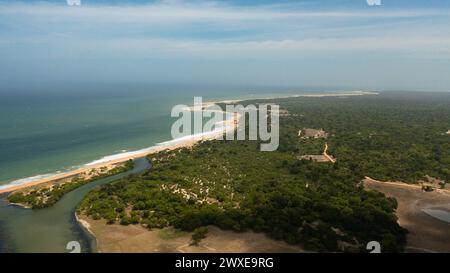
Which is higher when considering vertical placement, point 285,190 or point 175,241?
point 285,190

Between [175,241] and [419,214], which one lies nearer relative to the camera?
[175,241]

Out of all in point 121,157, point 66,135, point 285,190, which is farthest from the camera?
A: point 66,135

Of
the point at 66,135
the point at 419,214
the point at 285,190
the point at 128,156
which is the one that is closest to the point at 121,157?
the point at 128,156

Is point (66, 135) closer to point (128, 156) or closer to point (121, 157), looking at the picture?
point (121, 157)

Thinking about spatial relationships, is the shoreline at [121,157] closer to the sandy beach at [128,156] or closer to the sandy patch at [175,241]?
the sandy beach at [128,156]

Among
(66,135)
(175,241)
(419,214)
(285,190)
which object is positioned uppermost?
(66,135)

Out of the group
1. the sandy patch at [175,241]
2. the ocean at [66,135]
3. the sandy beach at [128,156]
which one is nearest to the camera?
the sandy patch at [175,241]

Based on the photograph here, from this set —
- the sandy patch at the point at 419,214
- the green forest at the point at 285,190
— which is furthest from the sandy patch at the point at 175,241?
the sandy patch at the point at 419,214

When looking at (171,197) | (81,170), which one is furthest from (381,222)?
(81,170)
